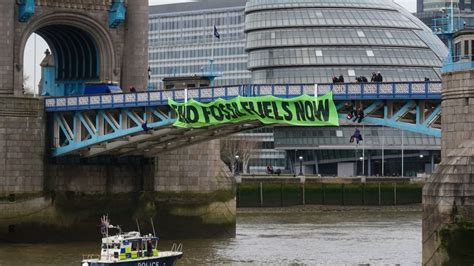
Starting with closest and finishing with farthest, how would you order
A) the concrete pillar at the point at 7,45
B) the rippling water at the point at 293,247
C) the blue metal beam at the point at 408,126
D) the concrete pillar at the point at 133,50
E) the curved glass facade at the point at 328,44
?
the blue metal beam at the point at 408,126
the rippling water at the point at 293,247
the concrete pillar at the point at 7,45
the concrete pillar at the point at 133,50
the curved glass facade at the point at 328,44

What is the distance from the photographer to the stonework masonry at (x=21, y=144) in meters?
80.0

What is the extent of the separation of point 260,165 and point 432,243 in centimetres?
11893

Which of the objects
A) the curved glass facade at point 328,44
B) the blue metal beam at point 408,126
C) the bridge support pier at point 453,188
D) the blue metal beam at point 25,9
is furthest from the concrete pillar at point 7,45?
the curved glass facade at point 328,44

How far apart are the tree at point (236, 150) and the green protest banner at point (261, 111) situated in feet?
267

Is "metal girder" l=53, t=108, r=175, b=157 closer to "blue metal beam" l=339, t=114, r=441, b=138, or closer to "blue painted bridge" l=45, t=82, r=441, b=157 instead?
"blue painted bridge" l=45, t=82, r=441, b=157

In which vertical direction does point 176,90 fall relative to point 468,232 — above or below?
above

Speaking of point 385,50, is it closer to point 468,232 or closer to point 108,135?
point 108,135

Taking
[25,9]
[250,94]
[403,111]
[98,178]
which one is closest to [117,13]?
[25,9]

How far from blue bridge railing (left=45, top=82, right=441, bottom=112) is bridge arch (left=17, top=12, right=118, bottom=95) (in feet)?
17.2

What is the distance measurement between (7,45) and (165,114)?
11208 millimetres

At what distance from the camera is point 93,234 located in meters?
82.2

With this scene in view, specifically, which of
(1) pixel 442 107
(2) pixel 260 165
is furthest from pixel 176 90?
(2) pixel 260 165

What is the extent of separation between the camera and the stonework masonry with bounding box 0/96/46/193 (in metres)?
80.0

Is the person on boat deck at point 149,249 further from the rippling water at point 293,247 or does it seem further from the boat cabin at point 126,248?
the rippling water at point 293,247
